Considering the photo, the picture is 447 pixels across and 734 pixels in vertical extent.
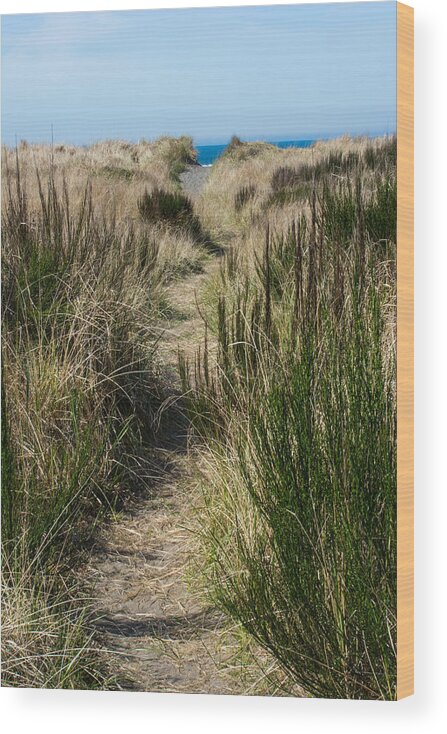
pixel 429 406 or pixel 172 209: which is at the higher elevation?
pixel 172 209

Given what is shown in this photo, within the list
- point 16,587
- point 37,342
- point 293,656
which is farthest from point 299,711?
point 37,342

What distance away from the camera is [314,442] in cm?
409

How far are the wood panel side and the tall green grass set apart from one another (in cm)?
3

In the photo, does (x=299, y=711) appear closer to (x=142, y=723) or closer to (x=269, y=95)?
(x=142, y=723)

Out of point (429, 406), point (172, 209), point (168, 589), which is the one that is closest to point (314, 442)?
point (429, 406)

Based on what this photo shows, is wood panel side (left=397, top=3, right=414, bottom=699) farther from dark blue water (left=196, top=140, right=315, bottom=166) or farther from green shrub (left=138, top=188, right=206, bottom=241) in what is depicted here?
green shrub (left=138, top=188, right=206, bottom=241)

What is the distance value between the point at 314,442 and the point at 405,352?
0.40 meters

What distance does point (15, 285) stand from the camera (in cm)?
452

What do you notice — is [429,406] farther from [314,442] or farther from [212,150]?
[212,150]

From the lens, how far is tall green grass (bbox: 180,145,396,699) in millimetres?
4051

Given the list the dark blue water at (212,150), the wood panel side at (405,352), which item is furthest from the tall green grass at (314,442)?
the dark blue water at (212,150)

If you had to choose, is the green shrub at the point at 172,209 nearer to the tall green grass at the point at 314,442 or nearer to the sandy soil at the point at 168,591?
the sandy soil at the point at 168,591

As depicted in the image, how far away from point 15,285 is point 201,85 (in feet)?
3.07

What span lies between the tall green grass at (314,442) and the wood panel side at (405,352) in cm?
3
